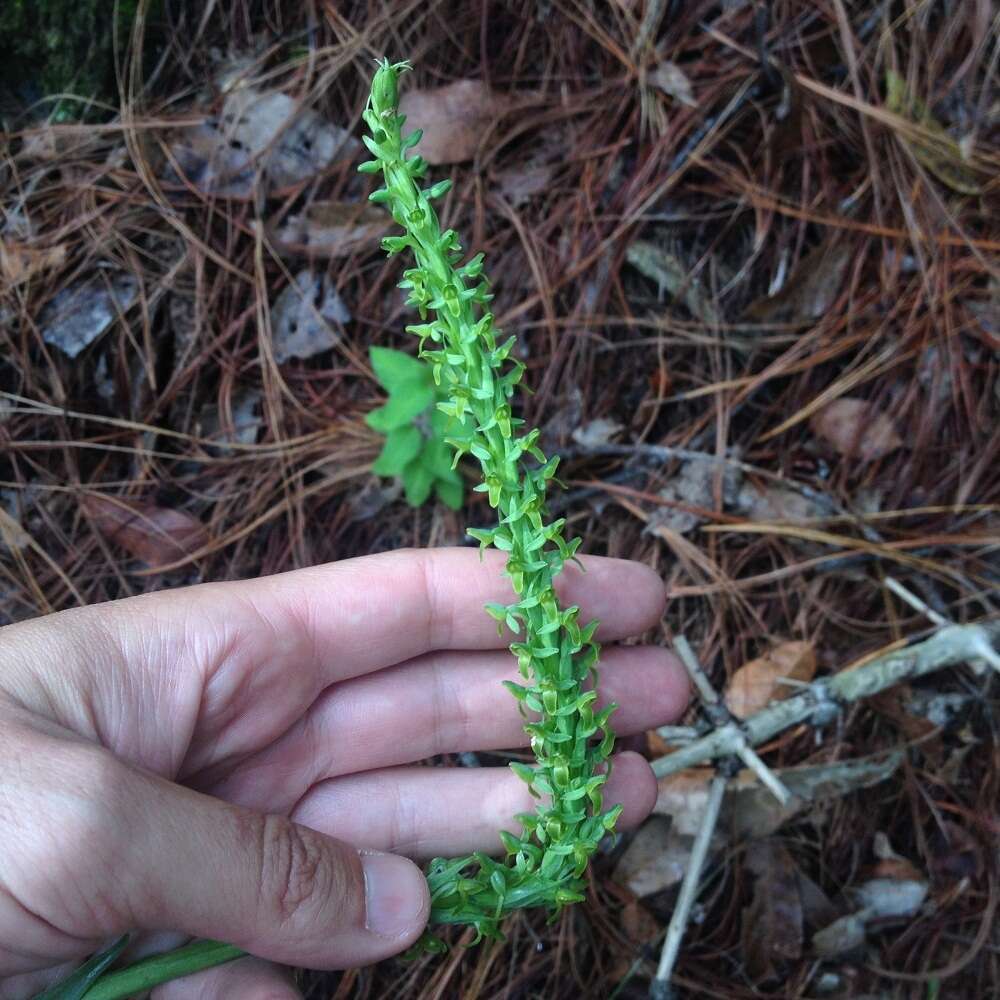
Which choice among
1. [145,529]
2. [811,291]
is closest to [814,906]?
[811,291]

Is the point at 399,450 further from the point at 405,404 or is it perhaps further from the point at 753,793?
the point at 753,793

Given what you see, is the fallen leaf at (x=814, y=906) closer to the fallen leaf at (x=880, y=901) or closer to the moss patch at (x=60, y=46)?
the fallen leaf at (x=880, y=901)

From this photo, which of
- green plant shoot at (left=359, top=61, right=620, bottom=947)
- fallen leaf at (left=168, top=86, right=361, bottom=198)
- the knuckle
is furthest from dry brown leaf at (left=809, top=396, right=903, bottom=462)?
the knuckle

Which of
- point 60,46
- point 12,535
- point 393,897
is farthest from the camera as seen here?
point 60,46

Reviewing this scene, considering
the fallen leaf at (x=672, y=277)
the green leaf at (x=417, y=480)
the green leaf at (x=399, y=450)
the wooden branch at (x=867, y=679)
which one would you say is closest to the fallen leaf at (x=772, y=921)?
the wooden branch at (x=867, y=679)

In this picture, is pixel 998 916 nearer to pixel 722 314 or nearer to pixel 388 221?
pixel 722 314
